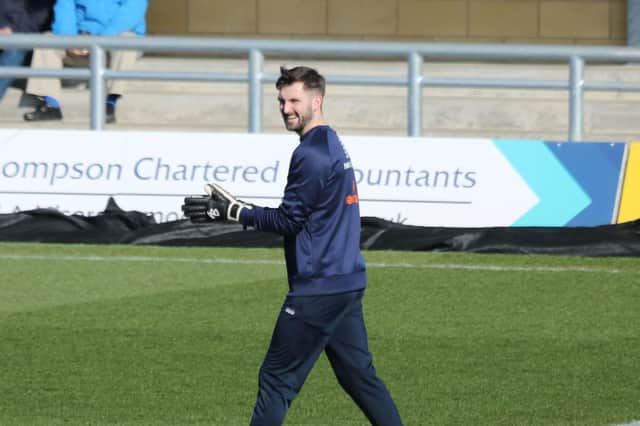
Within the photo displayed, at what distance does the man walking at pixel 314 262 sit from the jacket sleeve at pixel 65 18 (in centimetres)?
1128

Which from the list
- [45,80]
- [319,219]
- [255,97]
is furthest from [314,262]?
[45,80]

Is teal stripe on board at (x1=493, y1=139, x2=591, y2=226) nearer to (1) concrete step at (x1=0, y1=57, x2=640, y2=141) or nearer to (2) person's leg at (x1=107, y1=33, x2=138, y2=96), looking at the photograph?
(1) concrete step at (x1=0, y1=57, x2=640, y2=141)

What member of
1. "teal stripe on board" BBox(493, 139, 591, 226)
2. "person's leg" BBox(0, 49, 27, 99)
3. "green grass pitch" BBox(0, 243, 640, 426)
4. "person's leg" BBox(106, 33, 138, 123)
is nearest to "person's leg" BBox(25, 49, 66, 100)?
"person's leg" BBox(0, 49, 27, 99)

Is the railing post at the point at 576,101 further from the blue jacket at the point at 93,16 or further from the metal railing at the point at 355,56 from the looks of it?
the blue jacket at the point at 93,16

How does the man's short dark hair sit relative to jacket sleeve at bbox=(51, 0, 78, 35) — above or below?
below

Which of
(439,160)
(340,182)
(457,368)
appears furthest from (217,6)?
(340,182)

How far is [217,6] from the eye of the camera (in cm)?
2555

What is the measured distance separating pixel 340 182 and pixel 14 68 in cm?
1029

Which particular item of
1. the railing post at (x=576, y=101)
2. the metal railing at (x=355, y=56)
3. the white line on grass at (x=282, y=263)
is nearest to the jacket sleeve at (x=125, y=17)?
the metal railing at (x=355, y=56)

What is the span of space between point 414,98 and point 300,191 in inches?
361

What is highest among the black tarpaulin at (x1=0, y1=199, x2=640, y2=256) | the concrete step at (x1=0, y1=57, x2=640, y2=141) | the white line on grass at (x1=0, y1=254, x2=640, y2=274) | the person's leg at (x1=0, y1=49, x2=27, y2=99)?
the person's leg at (x1=0, y1=49, x2=27, y2=99)

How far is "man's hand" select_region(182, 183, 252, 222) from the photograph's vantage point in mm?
6988

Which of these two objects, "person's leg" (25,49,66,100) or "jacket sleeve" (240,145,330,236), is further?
"person's leg" (25,49,66,100)

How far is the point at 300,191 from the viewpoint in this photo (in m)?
6.75
